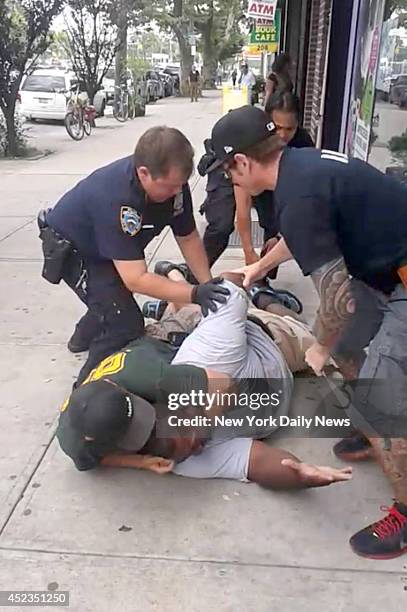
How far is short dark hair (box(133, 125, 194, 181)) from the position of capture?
9.48ft

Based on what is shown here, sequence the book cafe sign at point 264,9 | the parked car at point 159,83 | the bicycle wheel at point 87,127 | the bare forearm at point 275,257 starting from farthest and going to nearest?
the parked car at point 159,83
the bicycle wheel at point 87,127
the book cafe sign at point 264,9
the bare forearm at point 275,257

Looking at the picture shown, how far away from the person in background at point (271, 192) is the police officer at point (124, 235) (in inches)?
29.8

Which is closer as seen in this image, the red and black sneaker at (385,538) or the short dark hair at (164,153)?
the red and black sneaker at (385,538)

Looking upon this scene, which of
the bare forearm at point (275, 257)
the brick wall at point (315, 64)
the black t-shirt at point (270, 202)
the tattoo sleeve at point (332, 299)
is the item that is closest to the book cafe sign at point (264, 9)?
the brick wall at point (315, 64)

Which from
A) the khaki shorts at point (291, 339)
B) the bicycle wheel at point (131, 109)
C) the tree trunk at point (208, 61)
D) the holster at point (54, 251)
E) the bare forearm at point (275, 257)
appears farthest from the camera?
the tree trunk at point (208, 61)

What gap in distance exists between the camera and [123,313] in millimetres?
3455

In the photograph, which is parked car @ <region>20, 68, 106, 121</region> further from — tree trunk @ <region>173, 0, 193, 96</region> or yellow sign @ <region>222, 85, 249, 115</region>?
tree trunk @ <region>173, 0, 193, 96</region>

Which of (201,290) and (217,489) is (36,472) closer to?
(217,489)

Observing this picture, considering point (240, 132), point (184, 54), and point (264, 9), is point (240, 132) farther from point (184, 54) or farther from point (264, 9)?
point (184, 54)

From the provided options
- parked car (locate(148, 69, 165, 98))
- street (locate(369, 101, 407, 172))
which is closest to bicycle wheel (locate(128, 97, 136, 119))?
parked car (locate(148, 69, 165, 98))

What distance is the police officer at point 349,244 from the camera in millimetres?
2305

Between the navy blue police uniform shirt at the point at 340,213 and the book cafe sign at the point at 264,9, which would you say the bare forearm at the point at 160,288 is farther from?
the book cafe sign at the point at 264,9

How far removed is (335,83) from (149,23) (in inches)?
1460

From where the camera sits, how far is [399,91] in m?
4.56
